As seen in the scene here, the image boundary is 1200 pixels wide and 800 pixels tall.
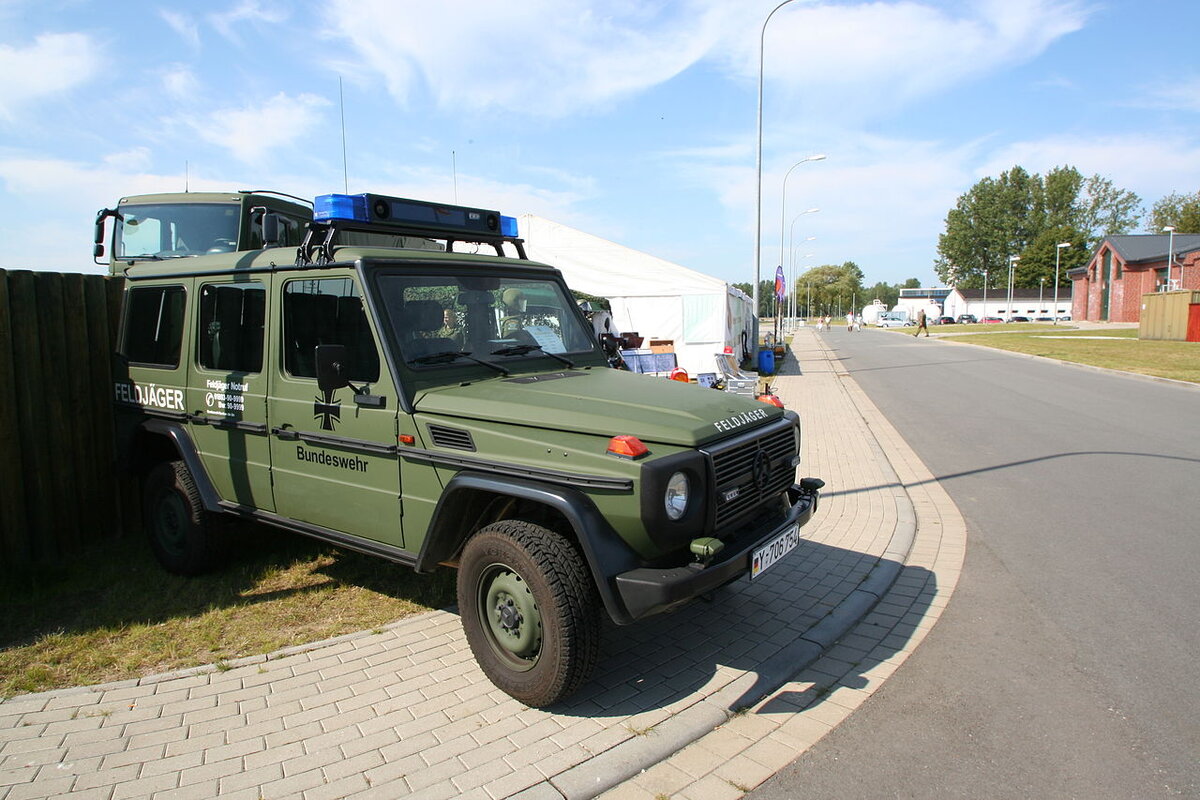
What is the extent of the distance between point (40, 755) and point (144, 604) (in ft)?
5.46

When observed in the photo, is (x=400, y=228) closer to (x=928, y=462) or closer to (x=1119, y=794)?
(x=1119, y=794)

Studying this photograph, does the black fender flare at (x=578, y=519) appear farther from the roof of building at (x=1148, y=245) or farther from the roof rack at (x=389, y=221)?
the roof of building at (x=1148, y=245)

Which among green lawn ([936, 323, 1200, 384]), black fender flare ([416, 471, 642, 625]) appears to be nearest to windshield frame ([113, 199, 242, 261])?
black fender flare ([416, 471, 642, 625])

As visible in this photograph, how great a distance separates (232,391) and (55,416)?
6.47ft

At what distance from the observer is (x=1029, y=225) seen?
324ft

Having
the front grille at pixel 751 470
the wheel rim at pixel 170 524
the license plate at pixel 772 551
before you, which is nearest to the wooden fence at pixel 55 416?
the wheel rim at pixel 170 524

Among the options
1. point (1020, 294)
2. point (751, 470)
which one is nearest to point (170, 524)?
point (751, 470)

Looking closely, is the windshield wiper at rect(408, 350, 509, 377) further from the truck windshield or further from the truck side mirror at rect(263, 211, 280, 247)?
the truck windshield

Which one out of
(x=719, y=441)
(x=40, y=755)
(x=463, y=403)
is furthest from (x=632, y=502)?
(x=40, y=755)

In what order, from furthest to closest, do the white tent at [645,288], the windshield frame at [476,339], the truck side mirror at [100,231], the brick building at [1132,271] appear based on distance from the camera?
the brick building at [1132,271], the white tent at [645,288], the truck side mirror at [100,231], the windshield frame at [476,339]

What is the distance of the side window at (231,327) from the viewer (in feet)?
Answer: 14.3

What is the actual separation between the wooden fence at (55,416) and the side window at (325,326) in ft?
8.16

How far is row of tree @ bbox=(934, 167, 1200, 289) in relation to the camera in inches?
3602

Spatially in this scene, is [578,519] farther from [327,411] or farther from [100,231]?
[100,231]
